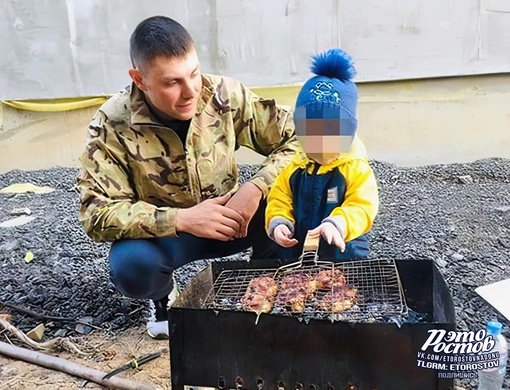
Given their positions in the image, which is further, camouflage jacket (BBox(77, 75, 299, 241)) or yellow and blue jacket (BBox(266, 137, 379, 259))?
camouflage jacket (BBox(77, 75, 299, 241))

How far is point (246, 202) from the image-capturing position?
7.92 ft

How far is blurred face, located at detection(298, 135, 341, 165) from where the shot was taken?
6.77ft

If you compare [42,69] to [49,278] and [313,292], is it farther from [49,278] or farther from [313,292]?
[313,292]

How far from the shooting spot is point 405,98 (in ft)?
18.7

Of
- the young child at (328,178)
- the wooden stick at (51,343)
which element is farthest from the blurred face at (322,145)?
the wooden stick at (51,343)

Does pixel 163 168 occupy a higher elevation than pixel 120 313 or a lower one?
higher

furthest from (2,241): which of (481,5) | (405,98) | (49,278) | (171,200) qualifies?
(481,5)

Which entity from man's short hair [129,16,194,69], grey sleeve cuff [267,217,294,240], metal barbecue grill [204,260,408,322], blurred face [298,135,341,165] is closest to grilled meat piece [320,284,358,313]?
metal barbecue grill [204,260,408,322]

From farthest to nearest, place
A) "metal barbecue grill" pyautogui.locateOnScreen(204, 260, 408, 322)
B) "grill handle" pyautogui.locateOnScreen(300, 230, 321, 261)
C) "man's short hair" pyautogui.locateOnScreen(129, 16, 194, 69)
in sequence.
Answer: "man's short hair" pyautogui.locateOnScreen(129, 16, 194, 69)
"grill handle" pyautogui.locateOnScreen(300, 230, 321, 261)
"metal barbecue grill" pyautogui.locateOnScreen(204, 260, 408, 322)

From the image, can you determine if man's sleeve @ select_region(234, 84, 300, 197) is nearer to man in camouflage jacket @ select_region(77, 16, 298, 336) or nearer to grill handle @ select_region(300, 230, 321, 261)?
man in camouflage jacket @ select_region(77, 16, 298, 336)

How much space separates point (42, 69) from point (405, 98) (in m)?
3.95

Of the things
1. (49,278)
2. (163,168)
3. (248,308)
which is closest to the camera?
(248,308)

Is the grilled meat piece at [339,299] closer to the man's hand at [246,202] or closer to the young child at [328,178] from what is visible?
the young child at [328,178]

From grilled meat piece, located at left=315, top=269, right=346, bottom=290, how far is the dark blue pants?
688 mm
